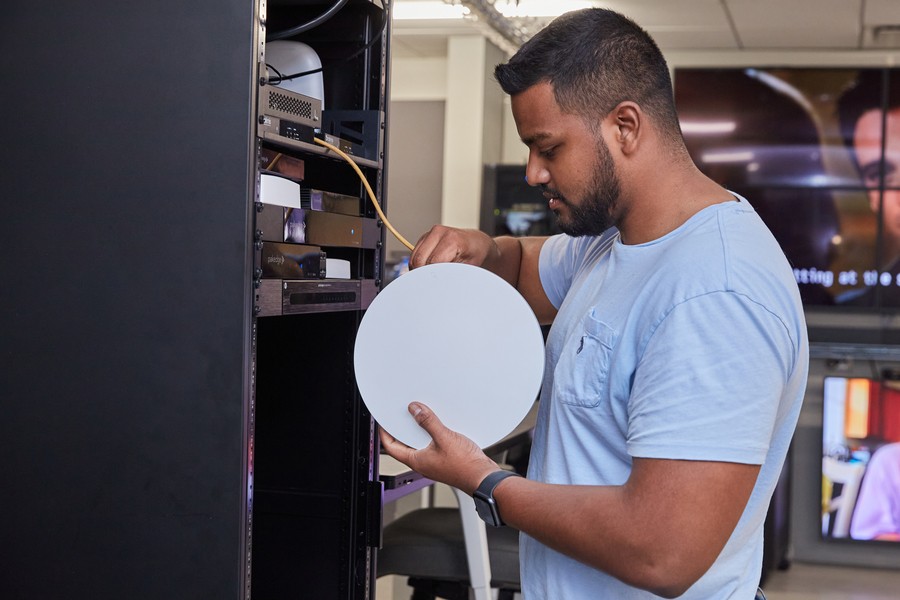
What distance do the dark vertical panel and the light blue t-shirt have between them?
382mm

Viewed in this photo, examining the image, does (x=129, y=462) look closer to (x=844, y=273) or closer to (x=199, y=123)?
(x=199, y=123)

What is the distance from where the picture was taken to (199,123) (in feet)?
3.76

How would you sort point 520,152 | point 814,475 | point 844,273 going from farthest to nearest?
point 520,152
point 844,273
point 814,475

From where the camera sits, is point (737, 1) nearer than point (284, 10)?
No

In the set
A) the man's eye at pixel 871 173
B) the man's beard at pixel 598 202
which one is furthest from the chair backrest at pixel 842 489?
the man's beard at pixel 598 202

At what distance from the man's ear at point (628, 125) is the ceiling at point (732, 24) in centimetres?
403

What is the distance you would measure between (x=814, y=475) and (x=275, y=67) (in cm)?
435

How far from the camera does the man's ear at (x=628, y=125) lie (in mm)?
1078

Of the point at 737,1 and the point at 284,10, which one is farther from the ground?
the point at 737,1

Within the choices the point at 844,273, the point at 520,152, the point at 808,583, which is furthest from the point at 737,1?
the point at 808,583

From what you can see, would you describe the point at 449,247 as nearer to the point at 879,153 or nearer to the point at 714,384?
the point at 714,384

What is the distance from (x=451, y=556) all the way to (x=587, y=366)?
1500mm

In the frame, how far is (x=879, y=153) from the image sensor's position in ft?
18.2

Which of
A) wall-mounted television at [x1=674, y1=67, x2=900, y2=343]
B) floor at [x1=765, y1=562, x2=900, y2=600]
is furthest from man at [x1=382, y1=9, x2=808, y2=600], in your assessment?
wall-mounted television at [x1=674, y1=67, x2=900, y2=343]
